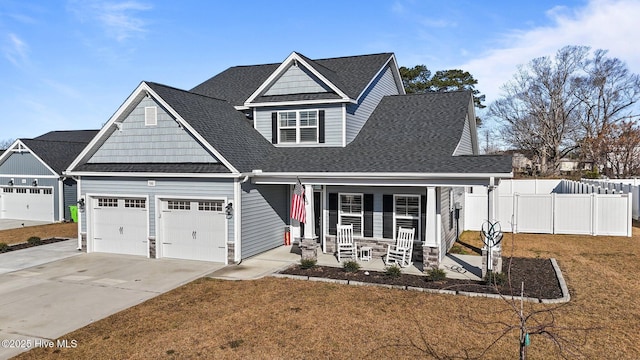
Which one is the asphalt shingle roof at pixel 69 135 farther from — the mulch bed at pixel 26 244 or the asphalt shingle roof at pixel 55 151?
the mulch bed at pixel 26 244

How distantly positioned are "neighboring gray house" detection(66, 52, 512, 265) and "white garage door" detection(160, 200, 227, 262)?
0.13 feet

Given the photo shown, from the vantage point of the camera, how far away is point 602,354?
7.01 meters

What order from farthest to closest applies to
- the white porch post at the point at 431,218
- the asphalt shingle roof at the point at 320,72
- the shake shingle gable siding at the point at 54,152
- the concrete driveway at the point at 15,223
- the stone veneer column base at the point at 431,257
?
the shake shingle gable siding at the point at 54,152 → the concrete driveway at the point at 15,223 → the asphalt shingle roof at the point at 320,72 → the white porch post at the point at 431,218 → the stone veneer column base at the point at 431,257

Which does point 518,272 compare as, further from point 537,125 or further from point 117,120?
point 537,125

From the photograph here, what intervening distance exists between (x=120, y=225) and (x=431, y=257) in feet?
36.3

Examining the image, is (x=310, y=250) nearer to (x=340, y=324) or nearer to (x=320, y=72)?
(x=340, y=324)

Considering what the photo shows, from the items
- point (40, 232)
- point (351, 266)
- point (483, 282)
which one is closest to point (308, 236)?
point (351, 266)

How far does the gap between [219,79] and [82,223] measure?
9937 mm

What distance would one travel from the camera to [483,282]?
11258 millimetres

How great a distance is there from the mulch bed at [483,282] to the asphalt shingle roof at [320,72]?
278 inches

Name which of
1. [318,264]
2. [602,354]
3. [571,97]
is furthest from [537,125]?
[602,354]

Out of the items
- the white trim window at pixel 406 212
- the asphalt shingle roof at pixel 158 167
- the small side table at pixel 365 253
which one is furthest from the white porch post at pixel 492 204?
the asphalt shingle roof at pixel 158 167

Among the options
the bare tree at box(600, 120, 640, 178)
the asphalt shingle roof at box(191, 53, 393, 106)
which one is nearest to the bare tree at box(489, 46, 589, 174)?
the bare tree at box(600, 120, 640, 178)

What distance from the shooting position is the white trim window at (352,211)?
1494 centimetres
